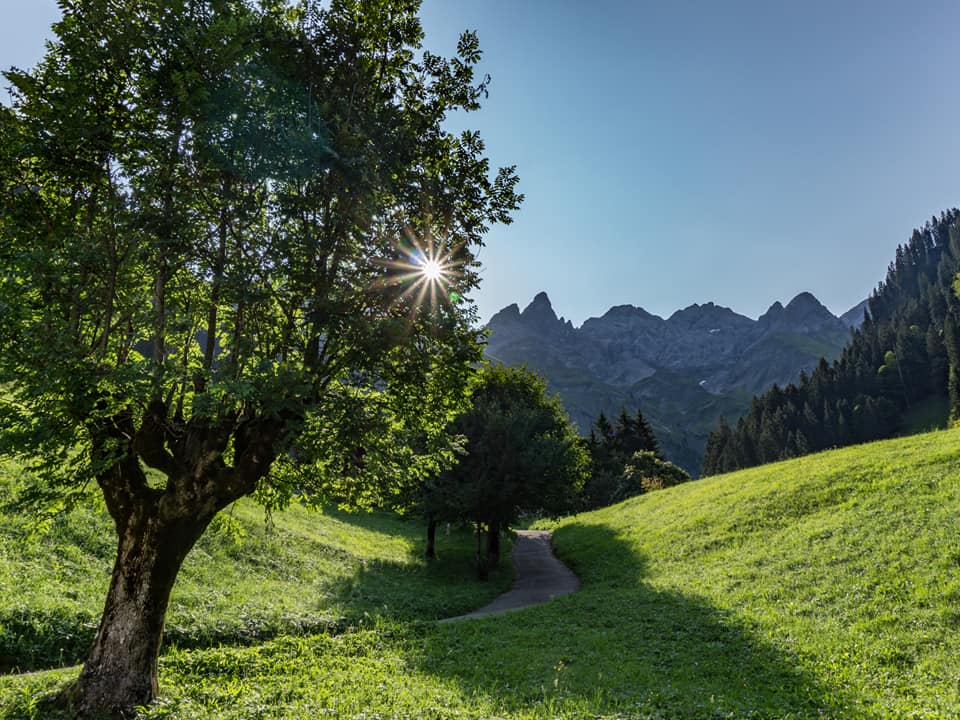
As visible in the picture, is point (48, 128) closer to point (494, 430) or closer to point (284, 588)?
point (284, 588)

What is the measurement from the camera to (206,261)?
1012 centimetres

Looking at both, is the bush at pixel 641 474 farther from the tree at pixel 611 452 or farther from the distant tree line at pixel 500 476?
the distant tree line at pixel 500 476

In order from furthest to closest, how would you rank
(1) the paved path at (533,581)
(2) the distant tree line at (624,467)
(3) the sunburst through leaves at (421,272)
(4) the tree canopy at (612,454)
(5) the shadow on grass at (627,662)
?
(4) the tree canopy at (612,454) < (2) the distant tree line at (624,467) < (1) the paved path at (533,581) < (3) the sunburst through leaves at (421,272) < (5) the shadow on grass at (627,662)

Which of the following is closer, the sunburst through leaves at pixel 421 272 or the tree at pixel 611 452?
the sunburst through leaves at pixel 421 272

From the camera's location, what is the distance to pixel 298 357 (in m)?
11.3

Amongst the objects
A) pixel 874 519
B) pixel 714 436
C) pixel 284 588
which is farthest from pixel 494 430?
pixel 714 436

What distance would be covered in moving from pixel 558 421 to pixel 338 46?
31.0 metres

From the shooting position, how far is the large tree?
9.49 metres

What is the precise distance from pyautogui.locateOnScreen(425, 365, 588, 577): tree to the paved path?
290 cm

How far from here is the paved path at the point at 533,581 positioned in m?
25.1

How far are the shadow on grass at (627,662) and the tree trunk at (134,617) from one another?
267 inches

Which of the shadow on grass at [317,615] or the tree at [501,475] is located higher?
the tree at [501,475]

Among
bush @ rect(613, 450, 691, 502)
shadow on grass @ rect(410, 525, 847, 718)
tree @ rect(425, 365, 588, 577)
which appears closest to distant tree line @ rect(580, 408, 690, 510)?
bush @ rect(613, 450, 691, 502)

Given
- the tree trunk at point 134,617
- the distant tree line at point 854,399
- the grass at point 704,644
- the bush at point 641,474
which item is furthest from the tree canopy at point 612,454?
the tree trunk at point 134,617
